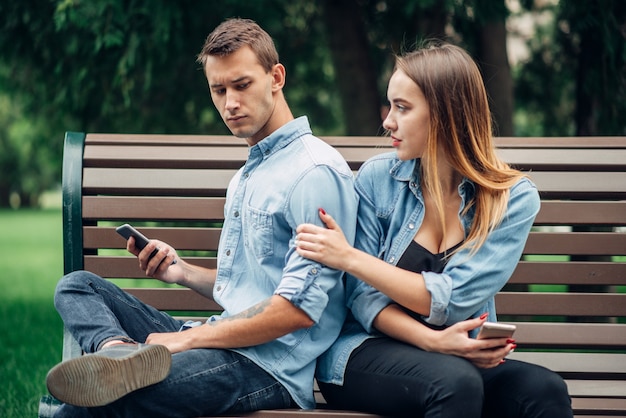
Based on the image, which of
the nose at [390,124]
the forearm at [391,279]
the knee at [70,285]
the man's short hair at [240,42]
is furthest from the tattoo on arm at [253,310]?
the man's short hair at [240,42]

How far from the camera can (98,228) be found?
3451 mm

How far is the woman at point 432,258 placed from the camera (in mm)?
2617

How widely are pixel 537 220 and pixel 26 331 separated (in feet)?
14.3

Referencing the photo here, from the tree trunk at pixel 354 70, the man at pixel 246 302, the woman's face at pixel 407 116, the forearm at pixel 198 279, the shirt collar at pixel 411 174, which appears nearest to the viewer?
the man at pixel 246 302

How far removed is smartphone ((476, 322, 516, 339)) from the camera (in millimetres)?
2541

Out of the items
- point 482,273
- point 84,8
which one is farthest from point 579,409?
point 84,8

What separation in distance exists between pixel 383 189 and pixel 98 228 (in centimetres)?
121

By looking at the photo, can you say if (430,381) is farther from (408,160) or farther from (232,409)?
(408,160)

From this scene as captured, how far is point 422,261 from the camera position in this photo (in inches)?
113

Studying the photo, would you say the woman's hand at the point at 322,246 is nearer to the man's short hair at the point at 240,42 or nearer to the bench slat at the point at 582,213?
the man's short hair at the point at 240,42

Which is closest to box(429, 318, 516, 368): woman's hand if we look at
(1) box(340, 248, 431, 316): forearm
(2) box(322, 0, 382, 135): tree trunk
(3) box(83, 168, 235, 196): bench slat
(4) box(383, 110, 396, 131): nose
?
(1) box(340, 248, 431, 316): forearm

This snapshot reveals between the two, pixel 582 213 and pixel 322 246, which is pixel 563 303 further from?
pixel 322 246

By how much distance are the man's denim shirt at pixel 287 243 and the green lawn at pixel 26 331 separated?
1907 millimetres

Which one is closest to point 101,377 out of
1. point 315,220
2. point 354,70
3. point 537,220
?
point 315,220
